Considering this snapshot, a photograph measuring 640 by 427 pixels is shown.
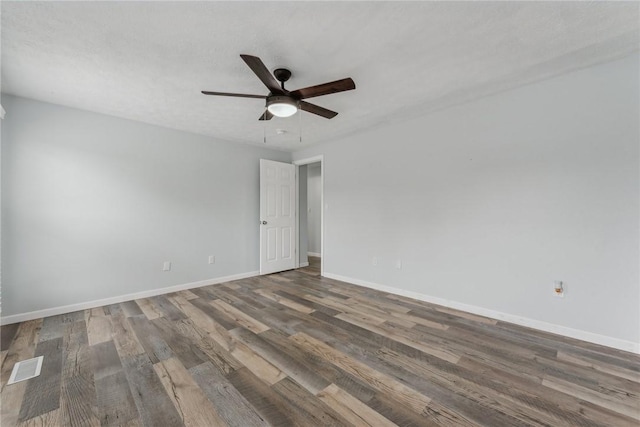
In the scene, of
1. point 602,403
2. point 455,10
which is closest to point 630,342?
point 602,403

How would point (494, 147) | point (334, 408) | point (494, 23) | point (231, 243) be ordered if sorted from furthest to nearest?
point (231, 243), point (494, 147), point (494, 23), point (334, 408)

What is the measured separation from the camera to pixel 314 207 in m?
7.03

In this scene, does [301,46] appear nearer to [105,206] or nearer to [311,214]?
[105,206]

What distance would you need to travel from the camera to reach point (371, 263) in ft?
12.8

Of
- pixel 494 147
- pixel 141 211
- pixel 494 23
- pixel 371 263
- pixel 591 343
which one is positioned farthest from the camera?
pixel 371 263

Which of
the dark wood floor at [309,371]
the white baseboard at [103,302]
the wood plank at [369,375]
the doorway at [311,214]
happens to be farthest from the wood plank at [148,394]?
the doorway at [311,214]

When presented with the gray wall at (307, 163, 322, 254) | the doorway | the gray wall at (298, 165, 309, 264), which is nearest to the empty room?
the doorway

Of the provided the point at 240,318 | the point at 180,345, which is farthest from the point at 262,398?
the point at 240,318

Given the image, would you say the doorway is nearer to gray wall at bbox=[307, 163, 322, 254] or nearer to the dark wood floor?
gray wall at bbox=[307, 163, 322, 254]

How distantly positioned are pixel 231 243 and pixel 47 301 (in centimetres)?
222

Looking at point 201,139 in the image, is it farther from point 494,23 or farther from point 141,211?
point 494,23

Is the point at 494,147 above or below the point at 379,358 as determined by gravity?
above

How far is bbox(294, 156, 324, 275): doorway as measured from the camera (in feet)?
16.3

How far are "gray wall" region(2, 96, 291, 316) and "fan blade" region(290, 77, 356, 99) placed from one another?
8.46ft
